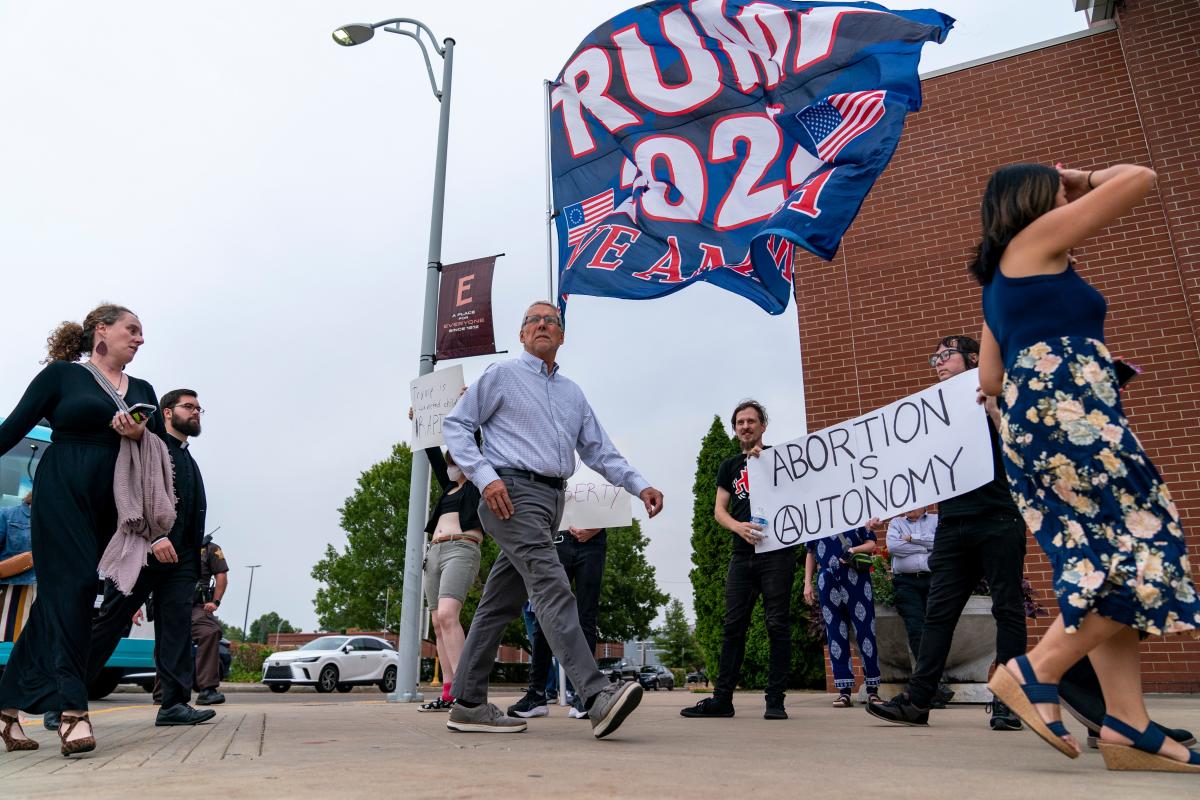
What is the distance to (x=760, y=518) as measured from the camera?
214 inches

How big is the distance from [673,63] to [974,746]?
22.3ft

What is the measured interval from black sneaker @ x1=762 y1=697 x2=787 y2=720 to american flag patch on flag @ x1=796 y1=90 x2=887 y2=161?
14.0ft

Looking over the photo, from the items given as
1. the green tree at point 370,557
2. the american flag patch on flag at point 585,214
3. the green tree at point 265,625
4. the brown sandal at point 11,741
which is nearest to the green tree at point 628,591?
the green tree at point 370,557

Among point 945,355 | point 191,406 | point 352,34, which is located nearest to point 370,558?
point 352,34

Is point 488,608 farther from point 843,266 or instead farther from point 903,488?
point 843,266

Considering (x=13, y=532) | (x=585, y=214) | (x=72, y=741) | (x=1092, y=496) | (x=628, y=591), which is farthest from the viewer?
(x=628, y=591)

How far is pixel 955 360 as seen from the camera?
15.8 ft

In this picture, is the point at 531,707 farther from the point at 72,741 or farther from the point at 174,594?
the point at 72,741

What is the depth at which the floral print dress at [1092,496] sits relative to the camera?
8.46 feet

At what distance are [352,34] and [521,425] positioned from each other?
9128 mm

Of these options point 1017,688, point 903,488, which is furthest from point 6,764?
point 903,488

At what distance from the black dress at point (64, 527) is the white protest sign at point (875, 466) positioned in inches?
141

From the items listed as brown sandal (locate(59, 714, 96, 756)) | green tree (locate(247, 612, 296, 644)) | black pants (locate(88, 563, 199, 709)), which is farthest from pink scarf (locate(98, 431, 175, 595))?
green tree (locate(247, 612, 296, 644))

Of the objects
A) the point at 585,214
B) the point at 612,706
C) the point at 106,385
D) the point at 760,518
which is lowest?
the point at 612,706
